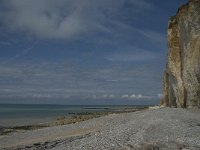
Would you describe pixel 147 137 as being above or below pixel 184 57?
below

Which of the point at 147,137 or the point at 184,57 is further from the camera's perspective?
the point at 184,57

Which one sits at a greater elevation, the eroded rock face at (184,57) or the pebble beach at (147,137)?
the eroded rock face at (184,57)

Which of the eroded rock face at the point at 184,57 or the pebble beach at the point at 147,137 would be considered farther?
the eroded rock face at the point at 184,57

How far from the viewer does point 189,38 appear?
28.2 m

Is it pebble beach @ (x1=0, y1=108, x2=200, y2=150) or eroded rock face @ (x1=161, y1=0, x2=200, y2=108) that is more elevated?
eroded rock face @ (x1=161, y1=0, x2=200, y2=108)

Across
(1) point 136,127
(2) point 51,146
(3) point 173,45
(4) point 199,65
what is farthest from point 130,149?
(3) point 173,45

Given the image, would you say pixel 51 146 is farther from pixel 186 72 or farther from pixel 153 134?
pixel 186 72

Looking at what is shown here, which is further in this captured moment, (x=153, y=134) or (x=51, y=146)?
(x=51, y=146)

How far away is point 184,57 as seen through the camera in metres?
29.1

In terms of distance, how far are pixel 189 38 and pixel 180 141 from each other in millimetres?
13475

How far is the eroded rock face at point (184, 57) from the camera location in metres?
27.3

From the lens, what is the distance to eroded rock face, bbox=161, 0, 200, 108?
1076 inches

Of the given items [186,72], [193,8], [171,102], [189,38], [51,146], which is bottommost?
[51,146]

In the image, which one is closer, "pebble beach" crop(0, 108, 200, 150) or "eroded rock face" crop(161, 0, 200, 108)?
"pebble beach" crop(0, 108, 200, 150)
